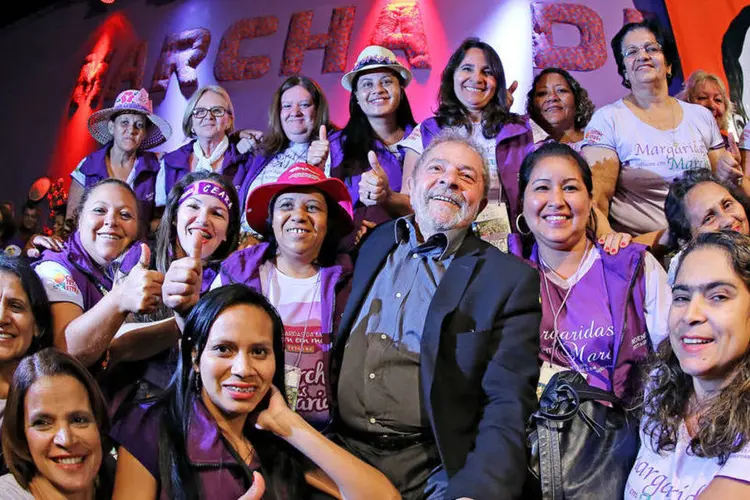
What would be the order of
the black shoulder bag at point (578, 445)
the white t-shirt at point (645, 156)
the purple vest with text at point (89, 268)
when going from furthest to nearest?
the white t-shirt at point (645, 156) < the purple vest with text at point (89, 268) < the black shoulder bag at point (578, 445)

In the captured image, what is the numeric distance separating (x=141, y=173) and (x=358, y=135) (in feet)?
5.31

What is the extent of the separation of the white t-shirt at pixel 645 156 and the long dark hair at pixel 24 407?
2.95m

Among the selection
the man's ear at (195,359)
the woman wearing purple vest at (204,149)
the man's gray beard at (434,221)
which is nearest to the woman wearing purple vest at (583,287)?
the man's gray beard at (434,221)

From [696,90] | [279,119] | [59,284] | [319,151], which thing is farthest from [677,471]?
[696,90]

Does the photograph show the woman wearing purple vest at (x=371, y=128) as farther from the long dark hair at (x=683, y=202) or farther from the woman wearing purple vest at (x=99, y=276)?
the long dark hair at (x=683, y=202)

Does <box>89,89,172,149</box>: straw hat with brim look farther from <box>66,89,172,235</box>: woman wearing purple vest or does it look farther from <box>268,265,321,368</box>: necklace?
<box>268,265,321,368</box>: necklace

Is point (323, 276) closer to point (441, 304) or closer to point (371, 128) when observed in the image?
point (441, 304)

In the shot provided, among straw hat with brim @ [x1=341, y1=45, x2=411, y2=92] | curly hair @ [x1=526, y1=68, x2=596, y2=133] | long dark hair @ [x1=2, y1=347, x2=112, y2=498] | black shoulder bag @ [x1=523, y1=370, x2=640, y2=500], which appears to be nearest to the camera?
long dark hair @ [x1=2, y1=347, x2=112, y2=498]

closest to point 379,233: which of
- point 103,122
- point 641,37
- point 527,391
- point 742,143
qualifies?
point 527,391

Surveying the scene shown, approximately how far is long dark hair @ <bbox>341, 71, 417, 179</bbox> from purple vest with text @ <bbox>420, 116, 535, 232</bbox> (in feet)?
1.78

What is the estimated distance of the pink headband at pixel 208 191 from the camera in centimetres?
341

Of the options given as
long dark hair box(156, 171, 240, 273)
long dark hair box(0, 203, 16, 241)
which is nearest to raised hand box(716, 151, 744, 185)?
long dark hair box(156, 171, 240, 273)

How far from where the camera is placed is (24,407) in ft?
7.34

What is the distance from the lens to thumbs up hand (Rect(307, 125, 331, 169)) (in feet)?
13.7
